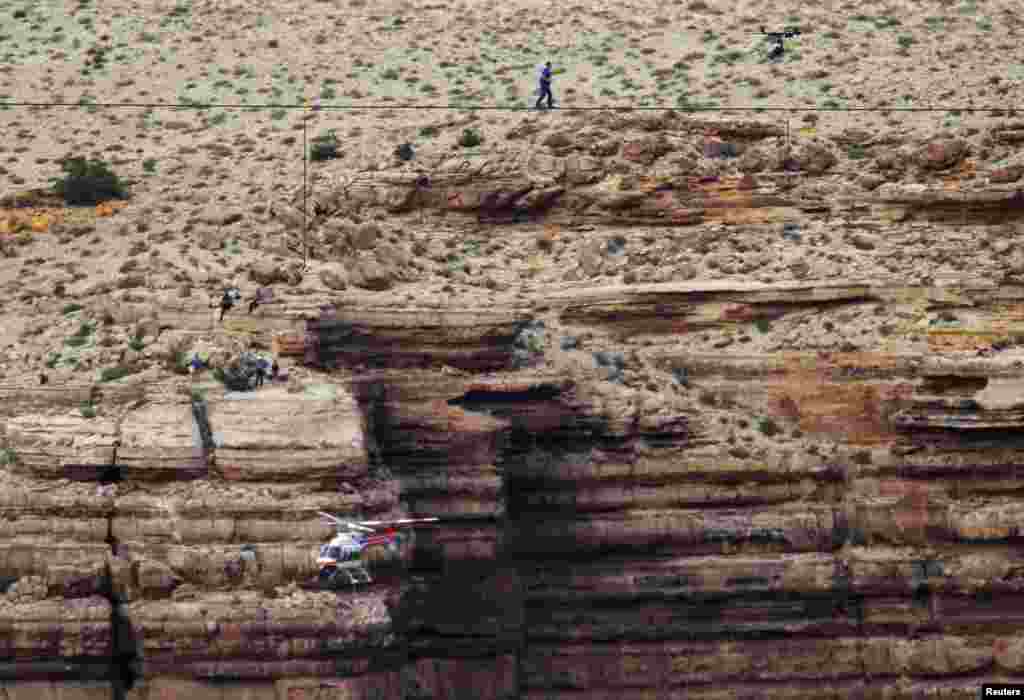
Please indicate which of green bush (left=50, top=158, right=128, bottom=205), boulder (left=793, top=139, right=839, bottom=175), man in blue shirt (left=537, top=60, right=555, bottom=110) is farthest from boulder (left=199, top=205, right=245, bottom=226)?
boulder (left=793, top=139, right=839, bottom=175)

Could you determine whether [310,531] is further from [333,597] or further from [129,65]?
[129,65]

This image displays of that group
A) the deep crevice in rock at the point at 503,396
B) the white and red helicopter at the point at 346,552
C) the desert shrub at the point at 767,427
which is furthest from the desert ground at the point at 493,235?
the white and red helicopter at the point at 346,552

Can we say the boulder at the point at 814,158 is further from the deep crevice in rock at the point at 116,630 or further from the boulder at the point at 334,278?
the deep crevice in rock at the point at 116,630

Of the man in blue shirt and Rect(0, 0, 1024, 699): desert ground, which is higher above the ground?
the man in blue shirt

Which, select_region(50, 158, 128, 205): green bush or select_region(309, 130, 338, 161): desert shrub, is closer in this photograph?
select_region(50, 158, 128, 205): green bush

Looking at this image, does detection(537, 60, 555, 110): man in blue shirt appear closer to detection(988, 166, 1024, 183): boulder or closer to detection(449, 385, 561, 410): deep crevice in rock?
detection(988, 166, 1024, 183): boulder
